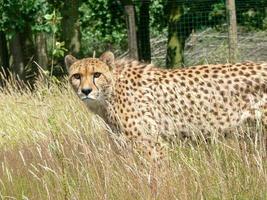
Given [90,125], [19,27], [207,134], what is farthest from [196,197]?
[19,27]

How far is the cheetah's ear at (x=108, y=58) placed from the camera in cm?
520

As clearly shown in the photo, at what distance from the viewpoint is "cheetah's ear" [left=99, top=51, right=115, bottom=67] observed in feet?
17.0

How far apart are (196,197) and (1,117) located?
3925mm

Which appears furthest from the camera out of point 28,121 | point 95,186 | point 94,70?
point 28,121

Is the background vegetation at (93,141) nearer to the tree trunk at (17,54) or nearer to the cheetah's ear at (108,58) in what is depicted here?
the tree trunk at (17,54)

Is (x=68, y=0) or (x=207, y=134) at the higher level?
(x=68, y=0)

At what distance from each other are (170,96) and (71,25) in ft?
20.4

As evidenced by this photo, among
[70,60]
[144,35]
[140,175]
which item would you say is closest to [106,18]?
[144,35]

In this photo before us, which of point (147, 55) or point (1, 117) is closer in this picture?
point (1, 117)

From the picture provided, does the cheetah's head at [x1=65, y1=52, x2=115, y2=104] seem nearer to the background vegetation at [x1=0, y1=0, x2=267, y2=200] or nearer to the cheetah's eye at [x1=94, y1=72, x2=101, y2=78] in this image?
the cheetah's eye at [x1=94, y1=72, x2=101, y2=78]

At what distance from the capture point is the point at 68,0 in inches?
443

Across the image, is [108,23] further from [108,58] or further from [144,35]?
[108,58]

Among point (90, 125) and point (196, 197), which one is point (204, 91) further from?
point (196, 197)

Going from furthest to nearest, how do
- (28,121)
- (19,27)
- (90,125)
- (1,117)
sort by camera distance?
1. (19,27)
2. (1,117)
3. (28,121)
4. (90,125)
